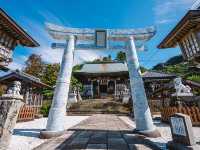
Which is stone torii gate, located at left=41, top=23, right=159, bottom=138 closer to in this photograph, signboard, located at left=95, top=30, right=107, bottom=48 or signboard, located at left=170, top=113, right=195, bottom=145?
signboard, located at left=95, top=30, right=107, bottom=48

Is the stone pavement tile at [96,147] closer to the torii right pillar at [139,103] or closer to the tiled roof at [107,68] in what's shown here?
the torii right pillar at [139,103]

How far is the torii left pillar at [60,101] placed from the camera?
8227 mm

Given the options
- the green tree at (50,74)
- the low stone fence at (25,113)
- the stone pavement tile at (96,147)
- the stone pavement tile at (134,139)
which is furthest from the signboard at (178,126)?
the green tree at (50,74)

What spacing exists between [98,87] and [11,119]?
31.3 meters

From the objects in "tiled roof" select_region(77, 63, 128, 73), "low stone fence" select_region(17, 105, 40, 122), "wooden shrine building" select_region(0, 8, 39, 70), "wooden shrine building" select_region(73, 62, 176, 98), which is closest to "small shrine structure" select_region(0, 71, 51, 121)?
"low stone fence" select_region(17, 105, 40, 122)

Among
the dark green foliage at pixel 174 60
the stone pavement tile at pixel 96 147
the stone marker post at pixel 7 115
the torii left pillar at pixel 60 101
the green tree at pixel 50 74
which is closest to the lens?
the stone marker post at pixel 7 115

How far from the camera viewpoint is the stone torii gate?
8.43 m

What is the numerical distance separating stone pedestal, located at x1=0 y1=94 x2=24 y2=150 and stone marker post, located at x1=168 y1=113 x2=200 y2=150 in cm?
502

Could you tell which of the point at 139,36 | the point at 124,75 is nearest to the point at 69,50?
the point at 139,36

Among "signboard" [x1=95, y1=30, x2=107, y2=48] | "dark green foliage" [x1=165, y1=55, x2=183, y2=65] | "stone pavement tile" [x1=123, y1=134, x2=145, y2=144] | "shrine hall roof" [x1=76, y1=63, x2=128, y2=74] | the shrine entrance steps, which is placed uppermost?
"dark green foliage" [x1=165, y1=55, x2=183, y2=65]

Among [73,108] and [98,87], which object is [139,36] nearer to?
[73,108]

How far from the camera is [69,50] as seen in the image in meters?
9.71

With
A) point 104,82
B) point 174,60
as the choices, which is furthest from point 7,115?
point 174,60

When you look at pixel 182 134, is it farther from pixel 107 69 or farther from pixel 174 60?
pixel 174 60
